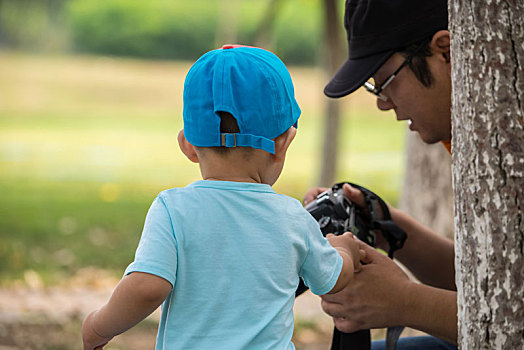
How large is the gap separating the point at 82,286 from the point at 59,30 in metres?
17.3

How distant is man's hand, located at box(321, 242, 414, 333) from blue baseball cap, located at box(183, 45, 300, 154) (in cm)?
63

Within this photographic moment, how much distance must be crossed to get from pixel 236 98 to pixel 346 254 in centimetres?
53

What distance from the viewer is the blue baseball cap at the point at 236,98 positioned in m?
1.61

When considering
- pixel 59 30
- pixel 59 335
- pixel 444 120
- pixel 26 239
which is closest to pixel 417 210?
pixel 444 120

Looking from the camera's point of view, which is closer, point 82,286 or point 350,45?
point 350,45

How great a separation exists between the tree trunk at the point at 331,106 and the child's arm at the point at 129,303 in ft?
19.9

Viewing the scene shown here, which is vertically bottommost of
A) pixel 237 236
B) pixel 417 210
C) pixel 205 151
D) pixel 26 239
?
pixel 26 239

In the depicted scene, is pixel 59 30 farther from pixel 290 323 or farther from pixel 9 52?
pixel 290 323

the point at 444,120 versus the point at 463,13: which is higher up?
the point at 463,13

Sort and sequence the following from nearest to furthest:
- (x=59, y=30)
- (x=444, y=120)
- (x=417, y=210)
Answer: (x=444, y=120) < (x=417, y=210) < (x=59, y=30)

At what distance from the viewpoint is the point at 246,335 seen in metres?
1.62

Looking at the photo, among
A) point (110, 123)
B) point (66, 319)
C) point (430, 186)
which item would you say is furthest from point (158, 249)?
point (110, 123)

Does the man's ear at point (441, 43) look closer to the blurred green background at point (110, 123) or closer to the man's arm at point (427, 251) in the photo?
the man's arm at point (427, 251)

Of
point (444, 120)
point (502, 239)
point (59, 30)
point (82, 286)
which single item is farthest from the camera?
point (59, 30)
